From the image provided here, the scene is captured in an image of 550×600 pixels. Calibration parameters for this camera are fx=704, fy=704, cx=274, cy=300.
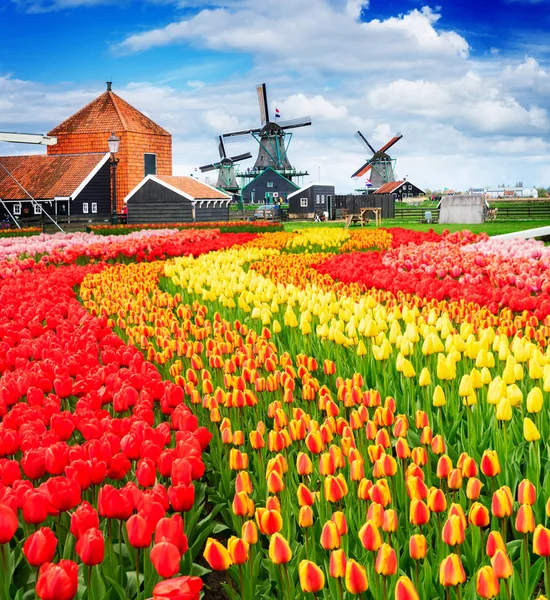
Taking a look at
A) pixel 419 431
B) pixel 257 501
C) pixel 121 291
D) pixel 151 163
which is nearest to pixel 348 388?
pixel 419 431

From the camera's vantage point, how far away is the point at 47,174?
136ft

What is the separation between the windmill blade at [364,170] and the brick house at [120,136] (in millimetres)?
35029

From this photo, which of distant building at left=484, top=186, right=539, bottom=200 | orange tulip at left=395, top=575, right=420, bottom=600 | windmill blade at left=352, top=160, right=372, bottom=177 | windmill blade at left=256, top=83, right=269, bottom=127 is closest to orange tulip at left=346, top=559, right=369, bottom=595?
orange tulip at left=395, top=575, right=420, bottom=600

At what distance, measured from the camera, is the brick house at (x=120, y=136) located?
157ft

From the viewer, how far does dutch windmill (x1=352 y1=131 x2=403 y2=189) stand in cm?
7925

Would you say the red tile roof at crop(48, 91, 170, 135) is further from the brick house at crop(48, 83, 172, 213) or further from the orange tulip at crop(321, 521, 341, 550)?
the orange tulip at crop(321, 521, 341, 550)

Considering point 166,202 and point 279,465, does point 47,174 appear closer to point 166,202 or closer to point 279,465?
point 166,202

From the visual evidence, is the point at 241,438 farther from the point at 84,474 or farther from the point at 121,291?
the point at 121,291

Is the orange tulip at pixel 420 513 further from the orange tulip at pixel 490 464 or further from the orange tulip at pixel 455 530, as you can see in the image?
the orange tulip at pixel 490 464

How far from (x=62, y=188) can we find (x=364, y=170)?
47580mm

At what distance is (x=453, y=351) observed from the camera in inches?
159

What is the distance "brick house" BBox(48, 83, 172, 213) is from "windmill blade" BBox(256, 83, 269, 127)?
19.9m

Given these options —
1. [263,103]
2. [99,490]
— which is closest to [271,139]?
[263,103]

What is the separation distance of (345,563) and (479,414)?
1807mm
